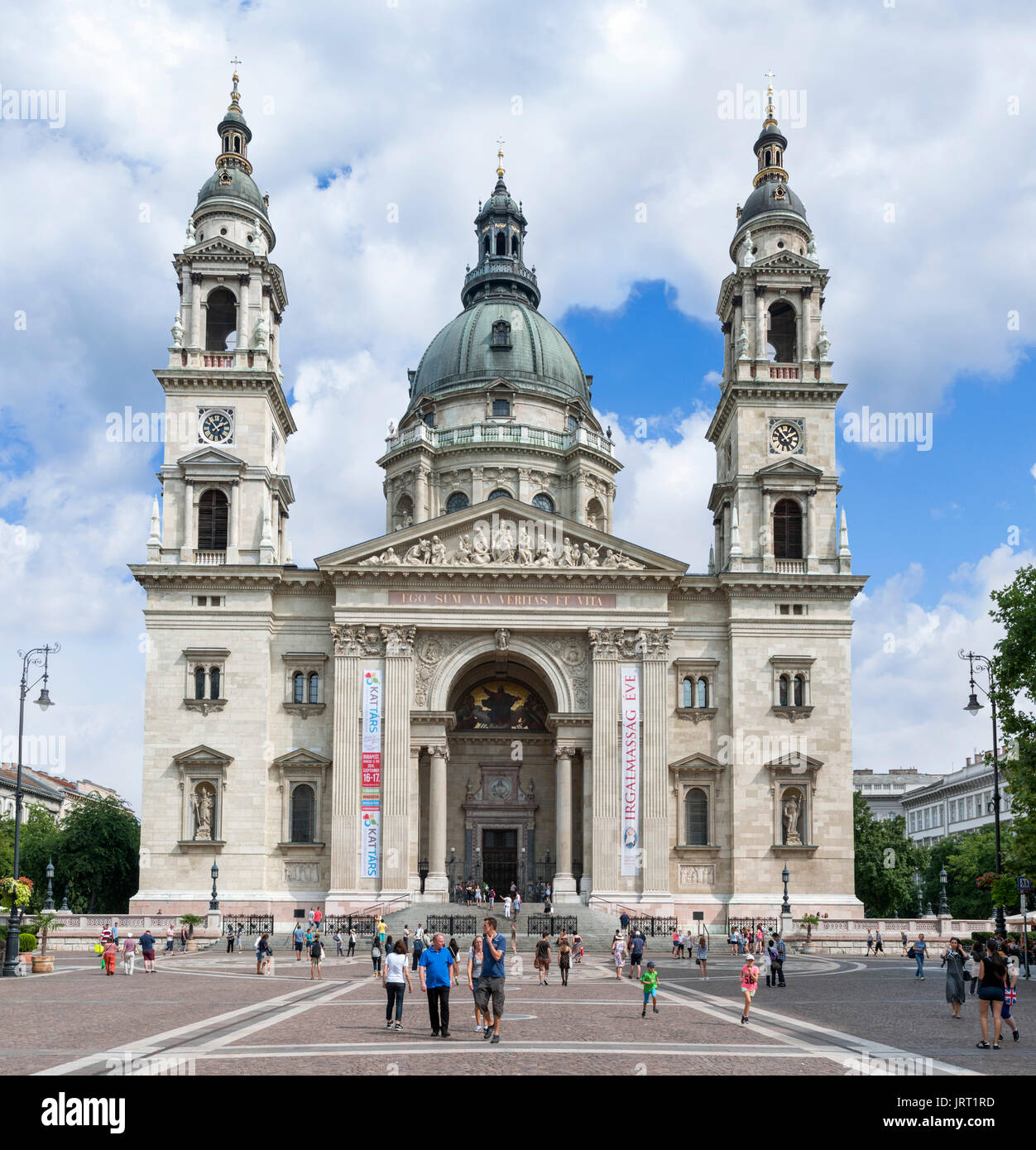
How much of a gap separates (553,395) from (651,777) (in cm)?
3002

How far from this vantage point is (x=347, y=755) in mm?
59781

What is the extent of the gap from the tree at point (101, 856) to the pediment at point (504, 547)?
32.1 meters

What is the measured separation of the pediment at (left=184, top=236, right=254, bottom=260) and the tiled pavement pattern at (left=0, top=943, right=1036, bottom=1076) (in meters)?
38.7

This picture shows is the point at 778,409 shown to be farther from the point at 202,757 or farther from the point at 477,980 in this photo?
the point at 477,980

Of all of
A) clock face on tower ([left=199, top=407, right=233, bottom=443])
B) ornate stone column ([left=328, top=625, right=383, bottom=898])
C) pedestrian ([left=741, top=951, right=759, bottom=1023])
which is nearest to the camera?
pedestrian ([left=741, top=951, right=759, bottom=1023])

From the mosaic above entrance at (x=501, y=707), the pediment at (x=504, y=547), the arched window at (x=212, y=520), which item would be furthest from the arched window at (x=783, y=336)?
the arched window at (x=212, y=520)

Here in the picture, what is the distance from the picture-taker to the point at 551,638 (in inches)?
2453

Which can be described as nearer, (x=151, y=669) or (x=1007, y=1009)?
(x=1007, y=1009)

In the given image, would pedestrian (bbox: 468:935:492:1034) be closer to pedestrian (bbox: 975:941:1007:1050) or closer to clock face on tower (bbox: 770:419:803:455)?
pedestrian (bbox: 975:941:1007:1050)

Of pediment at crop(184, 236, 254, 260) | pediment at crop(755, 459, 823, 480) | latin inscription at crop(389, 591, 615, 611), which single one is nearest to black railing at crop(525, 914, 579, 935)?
latin inscription at crop(389, 591, 615, 611)

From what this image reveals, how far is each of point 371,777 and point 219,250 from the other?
91.2 feet

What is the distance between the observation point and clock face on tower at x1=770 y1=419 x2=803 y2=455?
216 ft
